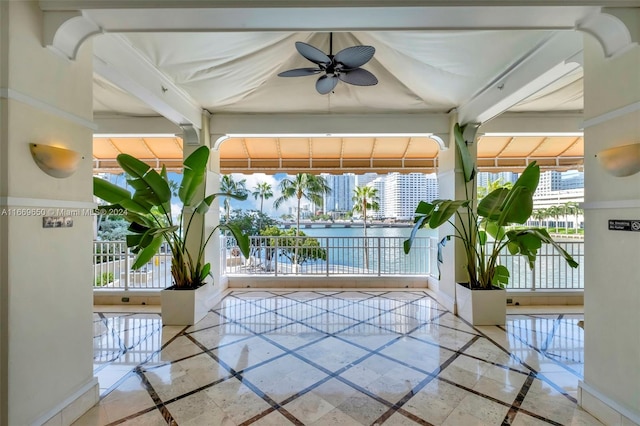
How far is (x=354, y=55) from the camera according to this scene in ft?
8.11

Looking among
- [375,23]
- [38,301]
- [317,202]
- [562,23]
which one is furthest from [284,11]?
[317,202]

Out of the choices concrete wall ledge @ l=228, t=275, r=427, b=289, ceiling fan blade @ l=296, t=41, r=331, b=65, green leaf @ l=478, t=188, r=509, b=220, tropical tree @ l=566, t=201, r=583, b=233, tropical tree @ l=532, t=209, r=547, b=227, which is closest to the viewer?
tropical tree @ l=566, t=201, r=583, b=233

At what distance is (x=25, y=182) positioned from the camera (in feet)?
5.49

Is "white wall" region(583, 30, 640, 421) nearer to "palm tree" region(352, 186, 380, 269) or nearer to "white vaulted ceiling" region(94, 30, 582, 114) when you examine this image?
"white vaulted ceiling" region(94, 30, 582, 114)

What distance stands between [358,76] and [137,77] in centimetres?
229

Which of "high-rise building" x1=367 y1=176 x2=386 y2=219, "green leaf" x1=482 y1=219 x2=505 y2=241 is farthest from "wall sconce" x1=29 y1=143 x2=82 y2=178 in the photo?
"high-rise building" x1=367 y1=176 x2=386 y2=219

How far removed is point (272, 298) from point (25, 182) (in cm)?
378

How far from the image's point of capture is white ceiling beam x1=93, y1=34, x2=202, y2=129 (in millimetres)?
2472

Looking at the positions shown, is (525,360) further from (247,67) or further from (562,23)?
(247,67)

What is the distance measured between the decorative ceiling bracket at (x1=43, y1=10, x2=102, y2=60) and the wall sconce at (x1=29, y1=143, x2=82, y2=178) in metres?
0.69

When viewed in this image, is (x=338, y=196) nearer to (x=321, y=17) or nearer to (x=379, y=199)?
(x=379, y=199)

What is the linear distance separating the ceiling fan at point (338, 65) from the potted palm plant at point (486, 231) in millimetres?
1810

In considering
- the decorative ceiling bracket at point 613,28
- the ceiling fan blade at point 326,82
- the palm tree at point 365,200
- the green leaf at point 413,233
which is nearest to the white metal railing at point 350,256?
the green leaf at point 413,233

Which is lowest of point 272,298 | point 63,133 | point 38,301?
point 272,298
